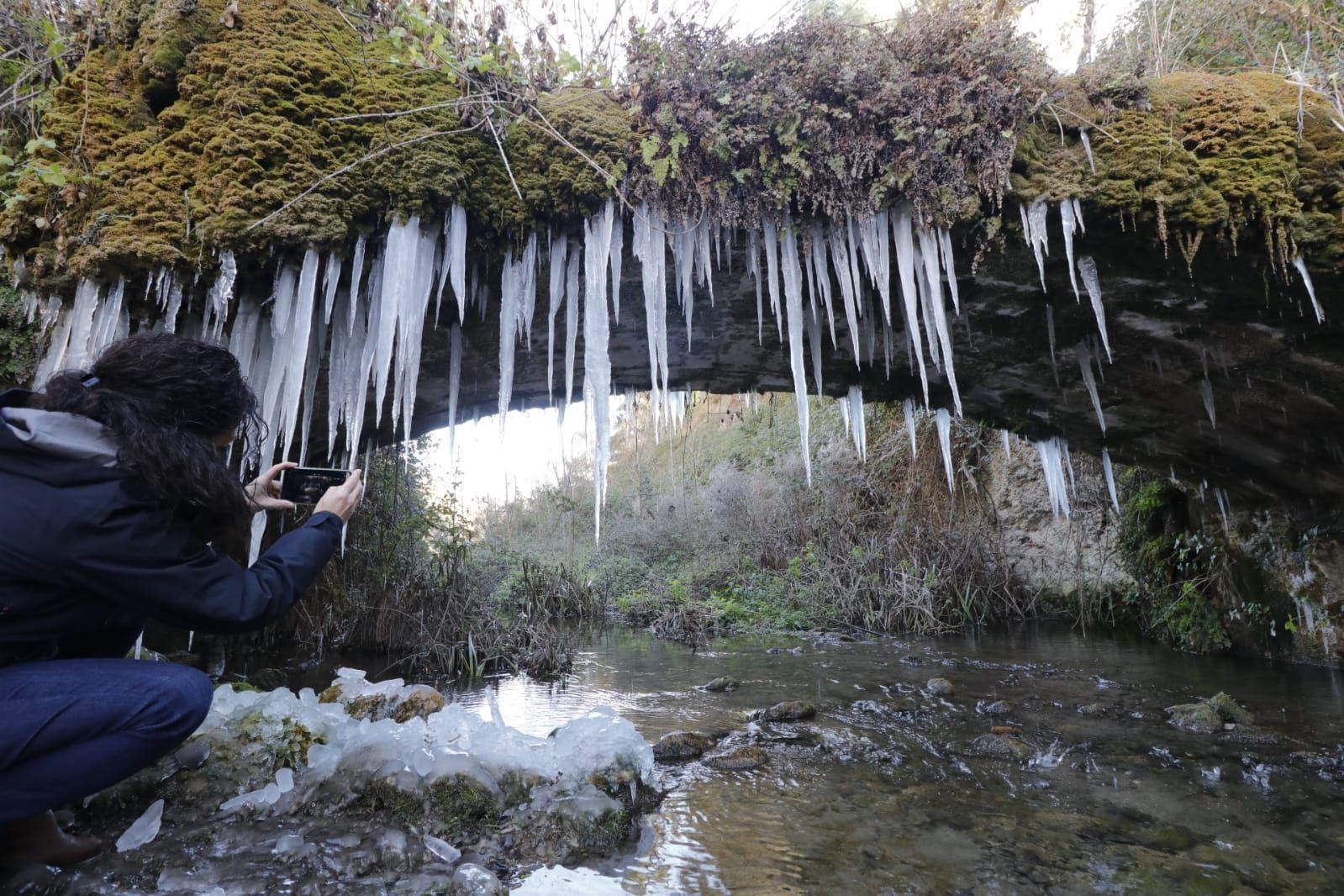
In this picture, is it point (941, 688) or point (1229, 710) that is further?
point (941, 688)

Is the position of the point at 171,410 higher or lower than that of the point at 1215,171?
lower

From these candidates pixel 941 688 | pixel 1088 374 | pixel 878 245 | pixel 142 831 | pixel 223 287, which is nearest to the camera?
pixel 142 831

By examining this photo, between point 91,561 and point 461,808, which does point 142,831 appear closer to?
point 461,808

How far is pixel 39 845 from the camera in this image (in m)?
1.91

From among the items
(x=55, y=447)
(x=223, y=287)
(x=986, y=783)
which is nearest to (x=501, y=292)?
(x=223, y=287)

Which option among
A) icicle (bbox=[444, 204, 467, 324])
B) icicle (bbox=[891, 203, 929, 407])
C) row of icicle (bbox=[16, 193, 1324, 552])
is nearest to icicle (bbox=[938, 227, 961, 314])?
row of icicle (bbox=[16, 193, 1324, 552])

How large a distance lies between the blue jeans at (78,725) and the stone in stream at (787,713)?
346 cm

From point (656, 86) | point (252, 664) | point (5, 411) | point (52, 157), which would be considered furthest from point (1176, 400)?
point (252, 664)

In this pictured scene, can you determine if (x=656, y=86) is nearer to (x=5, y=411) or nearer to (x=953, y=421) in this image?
(x=5, y=411)

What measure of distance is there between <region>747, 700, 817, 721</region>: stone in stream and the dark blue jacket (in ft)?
11.5

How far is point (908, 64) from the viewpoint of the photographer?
346cm

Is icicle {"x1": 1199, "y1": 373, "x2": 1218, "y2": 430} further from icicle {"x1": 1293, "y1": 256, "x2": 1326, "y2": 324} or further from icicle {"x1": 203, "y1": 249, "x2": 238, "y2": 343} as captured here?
icicle {"x1": 203, "y1": 249, "x2": 238, "y2": 343}

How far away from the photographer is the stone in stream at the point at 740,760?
11.8ft

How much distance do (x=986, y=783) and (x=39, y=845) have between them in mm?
3492
